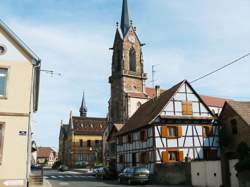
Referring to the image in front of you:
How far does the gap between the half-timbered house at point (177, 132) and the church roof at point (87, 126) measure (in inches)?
2134

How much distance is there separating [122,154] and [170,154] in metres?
9.32

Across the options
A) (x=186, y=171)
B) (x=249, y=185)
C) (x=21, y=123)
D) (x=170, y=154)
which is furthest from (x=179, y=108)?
(x=21, y=123)

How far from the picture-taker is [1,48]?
52.3 feet

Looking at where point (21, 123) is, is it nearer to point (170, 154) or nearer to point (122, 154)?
point (170, 154)

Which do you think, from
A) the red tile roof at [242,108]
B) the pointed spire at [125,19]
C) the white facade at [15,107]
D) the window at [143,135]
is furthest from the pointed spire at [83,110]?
the white facade at [15,107]

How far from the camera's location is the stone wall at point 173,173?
24.9 m

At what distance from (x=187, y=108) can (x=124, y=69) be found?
32475 millimetres

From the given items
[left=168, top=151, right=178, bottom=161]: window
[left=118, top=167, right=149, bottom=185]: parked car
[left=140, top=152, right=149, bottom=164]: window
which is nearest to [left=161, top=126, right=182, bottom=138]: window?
[left=168, top=151, right=178, bottom=161]: window

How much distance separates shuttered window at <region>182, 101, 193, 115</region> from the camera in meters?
33.5

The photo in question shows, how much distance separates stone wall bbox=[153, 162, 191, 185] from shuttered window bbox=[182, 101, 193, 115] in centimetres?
672

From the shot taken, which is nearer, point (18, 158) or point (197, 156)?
point (18, 158)

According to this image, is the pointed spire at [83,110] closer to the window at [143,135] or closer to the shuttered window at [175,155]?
the window at [143,135]

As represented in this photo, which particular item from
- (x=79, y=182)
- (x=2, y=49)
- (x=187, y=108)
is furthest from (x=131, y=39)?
(x=2, y=49)

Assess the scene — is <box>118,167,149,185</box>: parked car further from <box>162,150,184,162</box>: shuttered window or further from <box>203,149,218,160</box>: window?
<box>203,149,218,160</box>: window
